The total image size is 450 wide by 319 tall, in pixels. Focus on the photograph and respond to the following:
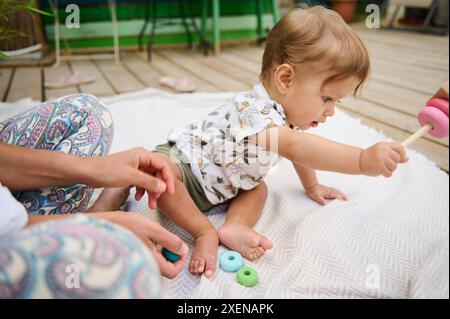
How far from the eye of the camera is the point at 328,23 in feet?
2.26

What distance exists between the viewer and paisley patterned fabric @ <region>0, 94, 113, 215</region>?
61cm

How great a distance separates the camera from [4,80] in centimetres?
184

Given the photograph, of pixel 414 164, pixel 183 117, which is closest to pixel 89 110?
pixel 183 117

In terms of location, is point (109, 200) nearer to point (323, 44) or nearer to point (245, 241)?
point (245, 241)

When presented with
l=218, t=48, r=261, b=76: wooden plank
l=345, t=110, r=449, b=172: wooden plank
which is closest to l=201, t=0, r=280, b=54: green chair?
l=218, t=48, r=261, b=76: wooden plank

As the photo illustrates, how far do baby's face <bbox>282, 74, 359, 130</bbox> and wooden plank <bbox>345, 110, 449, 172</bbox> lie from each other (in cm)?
58

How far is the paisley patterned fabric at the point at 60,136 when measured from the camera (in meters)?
0.61

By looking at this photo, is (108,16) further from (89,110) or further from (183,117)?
(89,110)

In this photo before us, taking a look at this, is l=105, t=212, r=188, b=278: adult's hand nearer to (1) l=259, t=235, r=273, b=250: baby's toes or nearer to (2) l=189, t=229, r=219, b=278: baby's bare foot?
(2) l=189, t=229, r=219, b=278: baby's bare foot

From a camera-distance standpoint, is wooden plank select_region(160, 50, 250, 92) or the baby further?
wooden plank select_region(160, 50, 250, 92)

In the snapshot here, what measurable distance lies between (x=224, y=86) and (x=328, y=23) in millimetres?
1213

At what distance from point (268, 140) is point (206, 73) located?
4.97 feet

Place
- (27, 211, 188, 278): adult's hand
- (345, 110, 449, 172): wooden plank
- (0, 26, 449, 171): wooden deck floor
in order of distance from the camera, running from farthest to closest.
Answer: (0, 26, 449, 171): wooden deck floor
(345, 110, 449, 172): wooden plank
(27, 211, 188, 278): adult's hand
